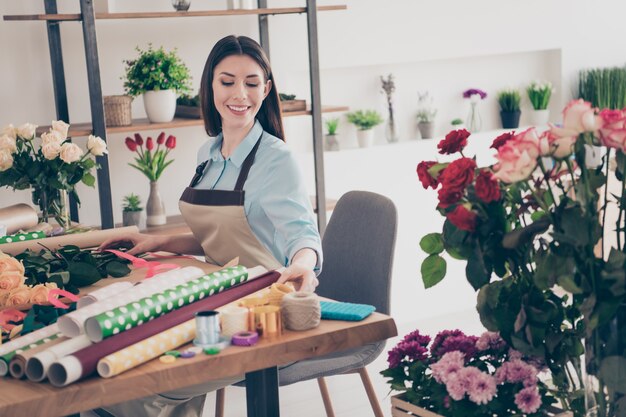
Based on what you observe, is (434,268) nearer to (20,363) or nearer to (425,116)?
(20,363)

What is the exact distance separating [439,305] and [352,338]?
3.42m

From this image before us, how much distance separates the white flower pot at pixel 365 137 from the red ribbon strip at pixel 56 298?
287cm

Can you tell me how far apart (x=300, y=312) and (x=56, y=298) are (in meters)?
0.64

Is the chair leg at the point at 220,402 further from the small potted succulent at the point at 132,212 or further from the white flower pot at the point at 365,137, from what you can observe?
the white flower pot at the point at 365,137

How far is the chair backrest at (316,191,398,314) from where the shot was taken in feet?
9.55

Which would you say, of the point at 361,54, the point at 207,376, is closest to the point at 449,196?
the point at 207,376

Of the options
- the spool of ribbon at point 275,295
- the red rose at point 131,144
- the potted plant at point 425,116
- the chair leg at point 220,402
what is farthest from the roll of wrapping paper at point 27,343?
the potted plant at point 425,116

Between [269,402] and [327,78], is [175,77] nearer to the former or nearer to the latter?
[327,78]

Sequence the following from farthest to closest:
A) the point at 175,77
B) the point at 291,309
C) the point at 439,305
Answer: the point at 439,305, the point at 175,77, the point at 291,309

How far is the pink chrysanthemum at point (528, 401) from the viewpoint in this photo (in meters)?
1.73

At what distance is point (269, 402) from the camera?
76.7 inches

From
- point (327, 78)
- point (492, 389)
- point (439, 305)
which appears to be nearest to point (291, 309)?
point (492, 389)

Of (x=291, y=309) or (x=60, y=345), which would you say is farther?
(x=291, y=309)

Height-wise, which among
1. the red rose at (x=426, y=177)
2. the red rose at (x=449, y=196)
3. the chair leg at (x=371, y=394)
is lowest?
the chair leg at (x=371, y=394)
